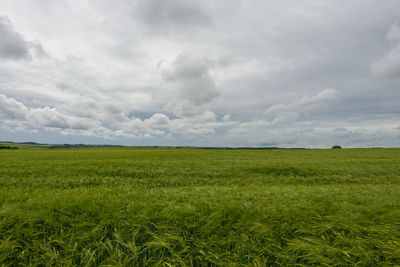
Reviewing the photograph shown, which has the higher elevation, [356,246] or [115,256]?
[356,246]

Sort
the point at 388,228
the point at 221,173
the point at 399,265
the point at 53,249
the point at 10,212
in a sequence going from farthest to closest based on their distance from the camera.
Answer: the point at 221,173 < the point at 10,212 < the point at 388,228 < the point at 53,249 < the point at 399,265

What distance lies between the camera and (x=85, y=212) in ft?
19.8

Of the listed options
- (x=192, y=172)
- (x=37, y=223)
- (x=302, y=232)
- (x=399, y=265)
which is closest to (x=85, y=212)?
(x=37, y=223)

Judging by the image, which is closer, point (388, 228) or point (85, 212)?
point (388, 228)

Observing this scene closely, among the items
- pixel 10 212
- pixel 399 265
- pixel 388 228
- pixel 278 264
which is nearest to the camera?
pixel 399 265

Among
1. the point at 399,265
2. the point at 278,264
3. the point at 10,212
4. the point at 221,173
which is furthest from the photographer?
the point at 221,173

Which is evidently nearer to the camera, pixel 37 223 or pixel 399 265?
pixel 399 265

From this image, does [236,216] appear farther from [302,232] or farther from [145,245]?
[145,245]

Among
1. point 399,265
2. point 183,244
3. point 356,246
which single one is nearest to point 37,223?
point 183,244

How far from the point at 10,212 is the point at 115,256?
4.43 metres

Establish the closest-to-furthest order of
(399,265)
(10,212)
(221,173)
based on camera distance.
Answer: (399,265) < (10,212) < (221,173)

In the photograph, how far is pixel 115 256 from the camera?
4.52 m

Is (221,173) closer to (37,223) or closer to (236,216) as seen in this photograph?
(236,216)

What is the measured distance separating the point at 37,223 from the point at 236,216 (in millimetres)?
6641
